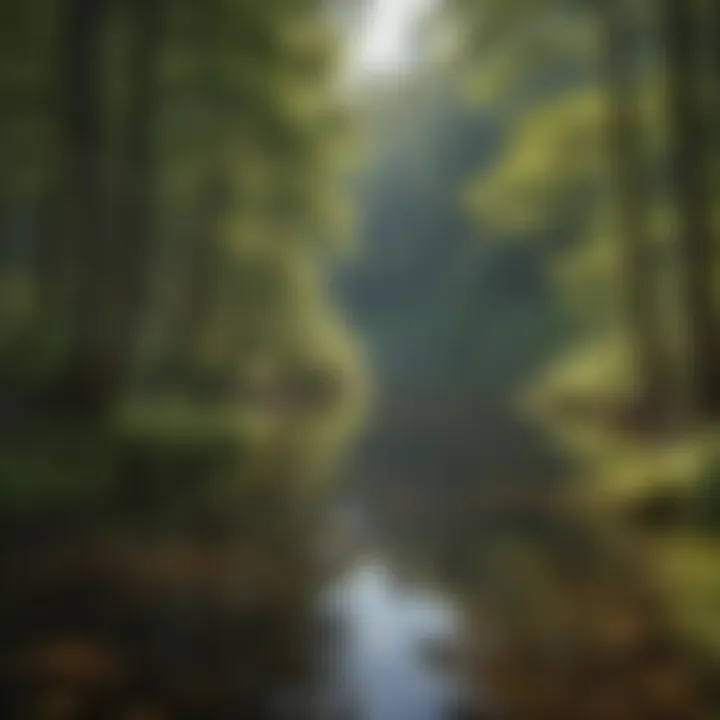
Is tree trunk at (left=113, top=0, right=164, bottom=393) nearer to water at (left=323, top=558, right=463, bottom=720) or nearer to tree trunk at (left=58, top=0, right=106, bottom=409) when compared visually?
tree trunk at (left=58, top=0, right=106, bottom=409)

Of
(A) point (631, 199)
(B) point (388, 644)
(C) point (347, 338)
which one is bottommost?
(B) point (388, 644)

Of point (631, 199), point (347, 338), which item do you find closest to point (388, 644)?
point (347, 338)

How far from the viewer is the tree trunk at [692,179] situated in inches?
67.4

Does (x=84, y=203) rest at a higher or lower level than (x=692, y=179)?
higher

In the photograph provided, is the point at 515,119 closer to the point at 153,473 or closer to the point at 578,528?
the point at 578,528

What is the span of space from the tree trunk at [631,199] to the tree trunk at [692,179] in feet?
0.18

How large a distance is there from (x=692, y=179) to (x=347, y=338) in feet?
1.91

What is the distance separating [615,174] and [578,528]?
538 millimetres

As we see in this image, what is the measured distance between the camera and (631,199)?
5.73 feet

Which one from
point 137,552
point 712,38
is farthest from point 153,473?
point 712,38

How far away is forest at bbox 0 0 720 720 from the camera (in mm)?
1605

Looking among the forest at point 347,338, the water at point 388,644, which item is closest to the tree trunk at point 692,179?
the forest at point 347,338

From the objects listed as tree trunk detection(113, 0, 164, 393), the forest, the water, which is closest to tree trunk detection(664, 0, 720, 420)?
the forest

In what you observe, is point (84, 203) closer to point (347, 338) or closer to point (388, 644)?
point (347, 338)
